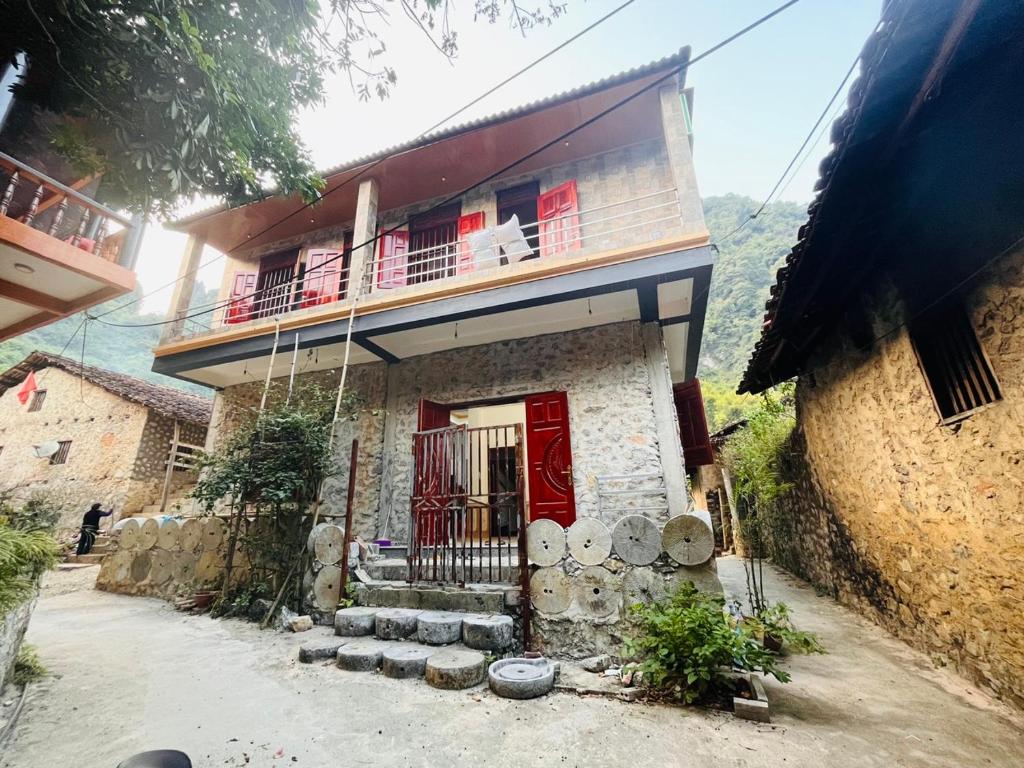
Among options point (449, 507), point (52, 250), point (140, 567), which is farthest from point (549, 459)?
point (140, 567)

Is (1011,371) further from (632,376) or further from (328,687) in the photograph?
(328,687)

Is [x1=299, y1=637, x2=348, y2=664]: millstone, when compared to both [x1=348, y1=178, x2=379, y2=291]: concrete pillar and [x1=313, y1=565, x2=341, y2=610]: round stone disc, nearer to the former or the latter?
[x1=313, y1=565, x2=341, y2=610]: round stone disc

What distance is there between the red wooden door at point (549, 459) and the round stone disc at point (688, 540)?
204 centimetres

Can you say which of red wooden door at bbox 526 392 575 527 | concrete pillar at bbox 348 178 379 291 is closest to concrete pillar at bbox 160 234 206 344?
concrete pillar at bbox 348 178 379 291

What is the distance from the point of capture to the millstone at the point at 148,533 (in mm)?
6297

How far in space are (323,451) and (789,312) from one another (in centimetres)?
573

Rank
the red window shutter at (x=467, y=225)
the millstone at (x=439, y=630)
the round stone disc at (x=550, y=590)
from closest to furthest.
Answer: the millstone at (x=439, y=630)
the round stone disc at (x=550, y=590)
the red window shutter at (x=467, y=225)

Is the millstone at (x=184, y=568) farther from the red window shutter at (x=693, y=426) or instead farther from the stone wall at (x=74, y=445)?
the red window shutter at (x=693, y=426)

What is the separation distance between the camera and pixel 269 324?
683 cm

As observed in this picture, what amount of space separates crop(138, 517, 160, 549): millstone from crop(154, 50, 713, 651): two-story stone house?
2324 millimetres

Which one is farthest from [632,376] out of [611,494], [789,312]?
[789,312]

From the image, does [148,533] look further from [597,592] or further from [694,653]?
[694,653]

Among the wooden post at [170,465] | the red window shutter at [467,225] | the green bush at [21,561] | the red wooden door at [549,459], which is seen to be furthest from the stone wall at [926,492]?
the wooden post at [170,465]

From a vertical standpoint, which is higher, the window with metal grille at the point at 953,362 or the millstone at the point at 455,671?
the window with metal grille at the point at 953,362
